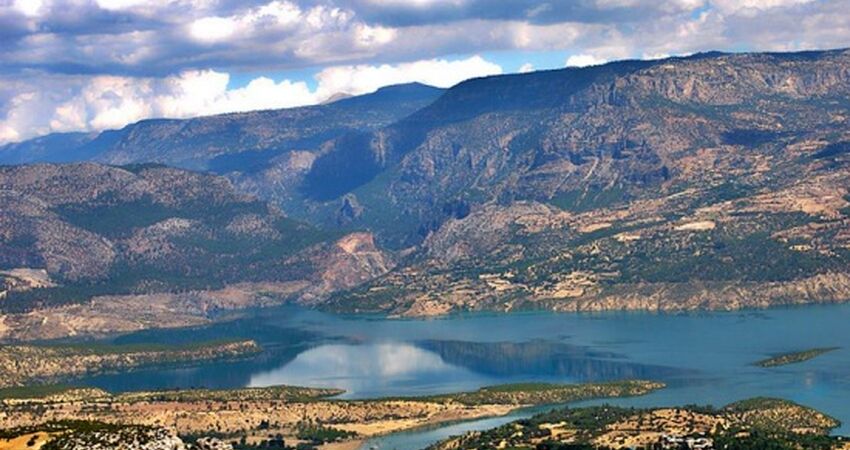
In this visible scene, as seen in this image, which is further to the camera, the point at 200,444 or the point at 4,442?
the point at 200,444

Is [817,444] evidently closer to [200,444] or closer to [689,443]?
[689,443]

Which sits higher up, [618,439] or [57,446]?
[57,446]

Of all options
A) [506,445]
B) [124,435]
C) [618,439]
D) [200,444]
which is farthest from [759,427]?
[124,435]

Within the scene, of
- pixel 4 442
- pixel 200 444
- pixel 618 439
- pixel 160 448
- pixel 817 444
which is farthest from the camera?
pixel 618 439

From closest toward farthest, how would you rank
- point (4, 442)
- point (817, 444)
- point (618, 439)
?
point (4, 442)
point (817, 444)
point (618, 439)

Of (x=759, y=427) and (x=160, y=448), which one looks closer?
(x=160, y=448)

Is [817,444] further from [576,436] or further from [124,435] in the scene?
[124,435]

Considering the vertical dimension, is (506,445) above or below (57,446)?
below

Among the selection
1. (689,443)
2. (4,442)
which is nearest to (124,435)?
(4,442)

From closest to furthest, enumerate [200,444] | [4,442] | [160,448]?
[160,448]
[4,442]
[200,444]
